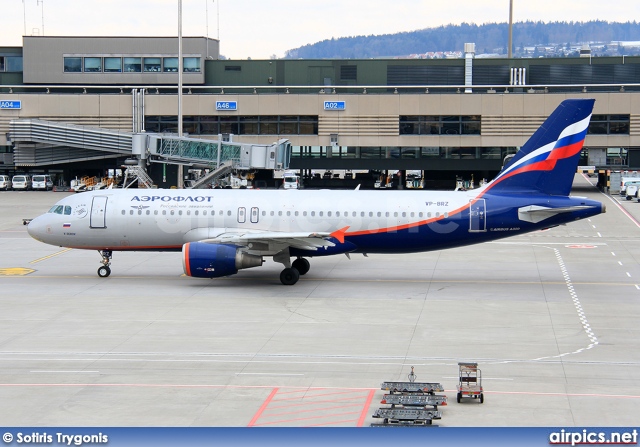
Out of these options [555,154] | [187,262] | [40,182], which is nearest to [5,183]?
[40,182]

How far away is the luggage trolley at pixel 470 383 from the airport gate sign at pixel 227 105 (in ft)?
220

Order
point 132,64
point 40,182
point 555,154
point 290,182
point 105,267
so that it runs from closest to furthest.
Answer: point 555,154
point 105,267
point 290,182
point 40,182
point 132,64

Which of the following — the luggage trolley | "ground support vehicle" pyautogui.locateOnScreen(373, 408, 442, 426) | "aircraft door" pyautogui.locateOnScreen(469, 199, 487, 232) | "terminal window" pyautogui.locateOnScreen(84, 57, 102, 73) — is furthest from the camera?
"terminal window" pyautogui.locateOnScreen(84, 57, 102, 73)

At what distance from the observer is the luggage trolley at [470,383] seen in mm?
22750

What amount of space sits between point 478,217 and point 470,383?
17.0 metres

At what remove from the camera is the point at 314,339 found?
3003cm

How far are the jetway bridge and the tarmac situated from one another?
29.0m

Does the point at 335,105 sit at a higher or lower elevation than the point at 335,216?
higher

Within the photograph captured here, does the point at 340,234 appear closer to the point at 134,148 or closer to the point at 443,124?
the point at 134,148

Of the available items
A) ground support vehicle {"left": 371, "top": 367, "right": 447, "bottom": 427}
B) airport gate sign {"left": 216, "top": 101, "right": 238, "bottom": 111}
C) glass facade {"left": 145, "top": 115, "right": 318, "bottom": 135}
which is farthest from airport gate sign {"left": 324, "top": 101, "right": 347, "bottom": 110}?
ground support vehicle {"left": 371, "top": 367, "right": 447, "bottom": 427}

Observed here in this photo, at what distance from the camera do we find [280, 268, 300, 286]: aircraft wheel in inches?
1569

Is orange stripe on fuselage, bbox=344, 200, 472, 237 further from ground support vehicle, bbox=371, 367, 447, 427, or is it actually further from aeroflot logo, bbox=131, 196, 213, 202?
ground support vehicle, bbox=371, 367, 447, 427

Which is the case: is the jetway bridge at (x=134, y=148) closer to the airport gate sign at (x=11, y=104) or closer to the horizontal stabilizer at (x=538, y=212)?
the airport gate sign at (x=11, y=104)

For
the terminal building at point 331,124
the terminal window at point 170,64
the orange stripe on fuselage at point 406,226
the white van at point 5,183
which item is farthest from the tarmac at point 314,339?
the terminal window at point 170,64
